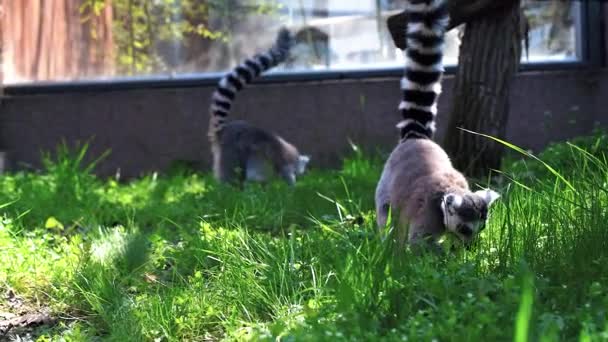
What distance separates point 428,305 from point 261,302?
64 cm

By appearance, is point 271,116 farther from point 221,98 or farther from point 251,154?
point 251,154

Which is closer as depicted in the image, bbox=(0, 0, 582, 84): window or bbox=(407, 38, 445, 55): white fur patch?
bbox=(407, 38, 445, 55): white fur patch

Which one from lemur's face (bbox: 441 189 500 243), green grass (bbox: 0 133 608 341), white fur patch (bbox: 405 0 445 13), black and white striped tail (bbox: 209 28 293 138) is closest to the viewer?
green grass (bbox: 0 133 608 341)

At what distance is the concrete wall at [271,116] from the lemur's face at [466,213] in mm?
4597

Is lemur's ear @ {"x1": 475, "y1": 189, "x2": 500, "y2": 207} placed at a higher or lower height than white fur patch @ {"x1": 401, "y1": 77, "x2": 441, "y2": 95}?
lower

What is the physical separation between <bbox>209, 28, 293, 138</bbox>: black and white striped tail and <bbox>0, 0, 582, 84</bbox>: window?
1.27m

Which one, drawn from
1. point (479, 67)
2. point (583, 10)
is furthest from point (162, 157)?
point (583, 10)

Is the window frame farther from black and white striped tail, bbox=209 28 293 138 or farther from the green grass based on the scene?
the green grass

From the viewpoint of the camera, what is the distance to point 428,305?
2584 millimetres

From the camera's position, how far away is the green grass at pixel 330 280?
2.35 metres

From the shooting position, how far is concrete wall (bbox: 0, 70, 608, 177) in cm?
772

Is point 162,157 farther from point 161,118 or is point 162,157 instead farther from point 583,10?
point 583,10

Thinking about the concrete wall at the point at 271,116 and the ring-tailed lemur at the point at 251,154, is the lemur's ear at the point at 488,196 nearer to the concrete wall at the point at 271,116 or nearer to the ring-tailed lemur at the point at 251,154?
the ring-tailed lemur at the point at 251,154

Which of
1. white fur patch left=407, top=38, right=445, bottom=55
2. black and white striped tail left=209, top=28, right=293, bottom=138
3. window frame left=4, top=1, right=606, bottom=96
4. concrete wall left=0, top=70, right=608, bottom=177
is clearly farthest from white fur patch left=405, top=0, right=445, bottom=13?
window frame left=4, top=1, right=606, bottom=96
